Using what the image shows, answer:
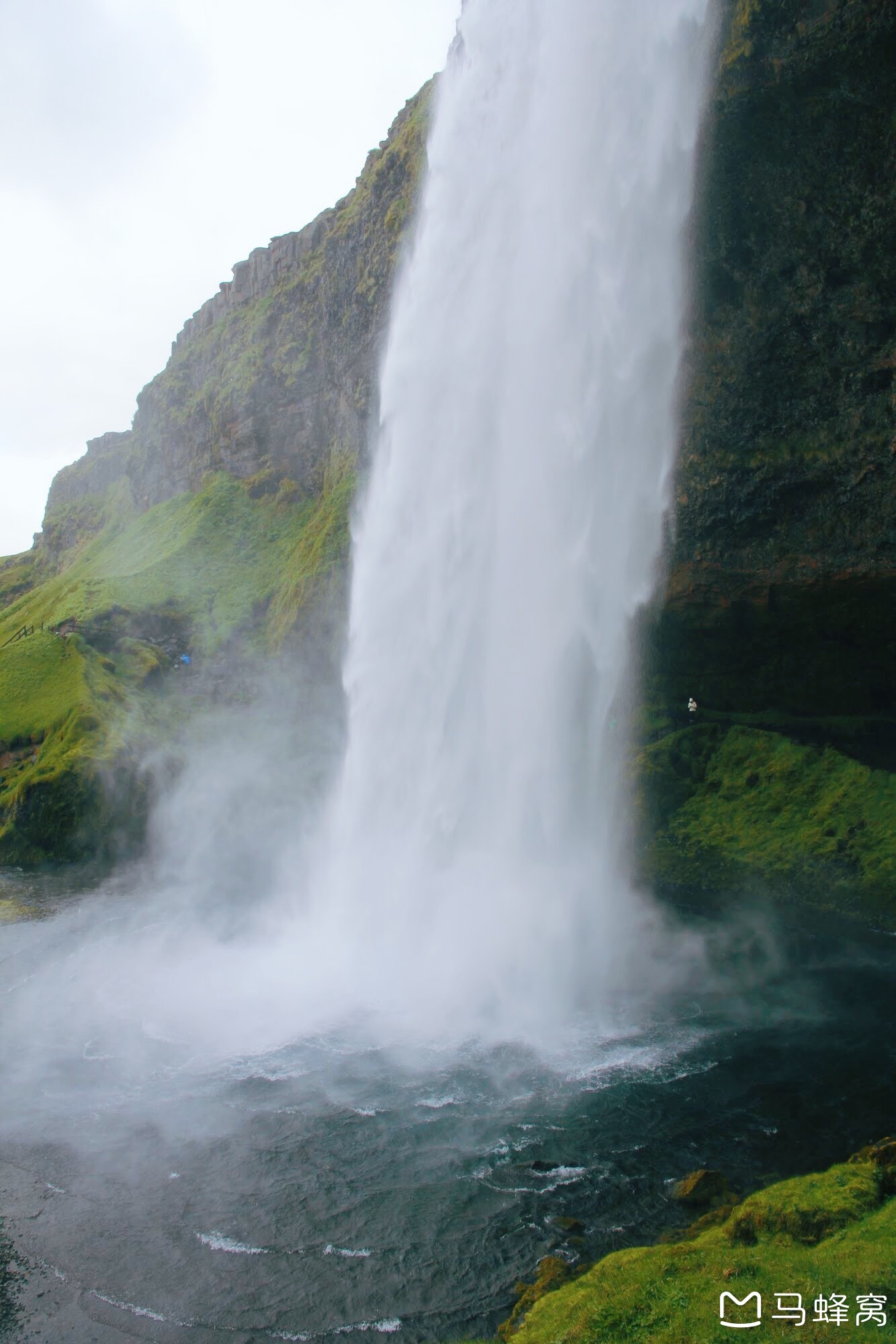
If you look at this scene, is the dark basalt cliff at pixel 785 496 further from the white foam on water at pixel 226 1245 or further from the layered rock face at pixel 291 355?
the white foam on water at pixel 226 1245

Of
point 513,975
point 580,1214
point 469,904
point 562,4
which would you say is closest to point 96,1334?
point 580,1214

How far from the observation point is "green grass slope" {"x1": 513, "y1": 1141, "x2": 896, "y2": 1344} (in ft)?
25.3

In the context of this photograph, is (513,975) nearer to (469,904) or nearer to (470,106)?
(469,904)

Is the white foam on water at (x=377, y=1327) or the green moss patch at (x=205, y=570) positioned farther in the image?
the green moss patch at (x=205, y=570)

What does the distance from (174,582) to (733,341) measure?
1579 inches

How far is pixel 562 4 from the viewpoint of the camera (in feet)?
77.7

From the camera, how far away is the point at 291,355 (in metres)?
53.6

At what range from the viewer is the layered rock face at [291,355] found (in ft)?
139

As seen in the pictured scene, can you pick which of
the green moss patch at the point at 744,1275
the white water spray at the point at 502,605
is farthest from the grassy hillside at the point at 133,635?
the green moss patch at the point at 744,1275

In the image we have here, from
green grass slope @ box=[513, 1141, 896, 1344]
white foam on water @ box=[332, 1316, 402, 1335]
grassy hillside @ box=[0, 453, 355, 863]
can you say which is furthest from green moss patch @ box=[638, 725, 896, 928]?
grassy hillside @ box=[0, 453, 355, 863]

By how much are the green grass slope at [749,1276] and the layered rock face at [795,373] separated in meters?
17.2

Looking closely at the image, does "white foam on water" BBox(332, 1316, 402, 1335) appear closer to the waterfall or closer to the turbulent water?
the turbulent water

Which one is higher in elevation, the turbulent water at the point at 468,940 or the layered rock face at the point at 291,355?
the layered rock face at the point at 291,355

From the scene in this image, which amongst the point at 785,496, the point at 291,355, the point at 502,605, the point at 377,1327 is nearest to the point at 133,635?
the point at 291,355
